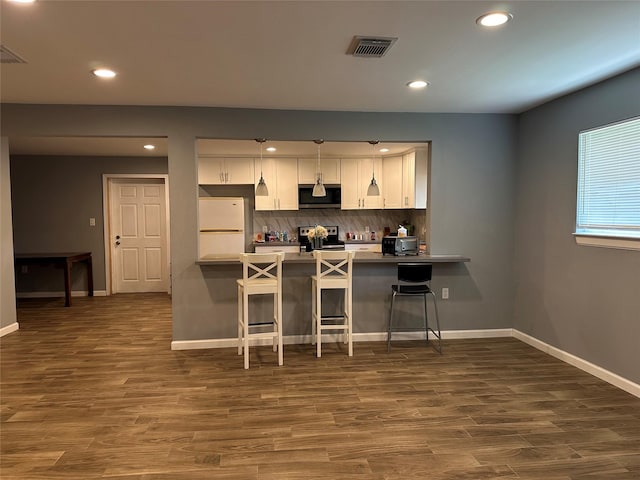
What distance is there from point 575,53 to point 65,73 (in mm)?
3566

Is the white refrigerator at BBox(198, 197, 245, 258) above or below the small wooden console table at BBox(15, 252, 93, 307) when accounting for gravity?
above

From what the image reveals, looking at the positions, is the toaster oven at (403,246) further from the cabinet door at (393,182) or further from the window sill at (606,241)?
the cabinet door at (393,182)

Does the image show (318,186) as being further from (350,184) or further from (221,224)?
(221,224)

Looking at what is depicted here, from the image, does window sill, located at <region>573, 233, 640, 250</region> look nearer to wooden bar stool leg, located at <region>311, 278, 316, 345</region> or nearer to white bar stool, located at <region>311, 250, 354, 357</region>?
white bar stool, located at <region>311, 250, 354, 357</region>

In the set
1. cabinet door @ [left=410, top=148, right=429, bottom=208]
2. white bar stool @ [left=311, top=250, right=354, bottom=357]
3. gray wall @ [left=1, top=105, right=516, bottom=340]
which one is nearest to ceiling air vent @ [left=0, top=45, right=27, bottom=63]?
gray wall @ [left=1, top=105, right=516, bottom=340]

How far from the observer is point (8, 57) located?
2.67m

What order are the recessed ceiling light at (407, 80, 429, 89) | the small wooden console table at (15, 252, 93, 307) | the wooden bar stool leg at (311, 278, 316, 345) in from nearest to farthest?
the recessed ceiling light at (407, 80, 429, 89)
the wooden bar stool leg at (311, 278, 316, 345)
the small wooden console table at (15, 252, 93, 307)

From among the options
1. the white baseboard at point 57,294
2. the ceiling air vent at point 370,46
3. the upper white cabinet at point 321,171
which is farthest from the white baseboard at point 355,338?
the white baseboard at point 57,294

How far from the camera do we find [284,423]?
264cm

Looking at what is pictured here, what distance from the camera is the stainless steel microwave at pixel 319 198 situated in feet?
22.0

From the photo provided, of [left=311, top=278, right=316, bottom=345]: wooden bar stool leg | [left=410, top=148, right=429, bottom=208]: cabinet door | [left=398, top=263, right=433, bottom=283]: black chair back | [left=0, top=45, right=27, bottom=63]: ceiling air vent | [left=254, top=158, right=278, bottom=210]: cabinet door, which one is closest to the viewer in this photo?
[left=0, top=45, right=27, bottom=63]: ceiling air vent

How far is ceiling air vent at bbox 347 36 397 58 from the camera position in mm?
2408

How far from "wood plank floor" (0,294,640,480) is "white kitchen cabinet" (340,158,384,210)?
3.05m

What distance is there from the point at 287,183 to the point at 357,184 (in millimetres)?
1169
